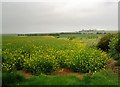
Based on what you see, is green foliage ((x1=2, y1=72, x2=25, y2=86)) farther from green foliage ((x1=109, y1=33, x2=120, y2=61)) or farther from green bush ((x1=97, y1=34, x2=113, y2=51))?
green bush ((x1=97, y1=34, x2=113, y2=51))

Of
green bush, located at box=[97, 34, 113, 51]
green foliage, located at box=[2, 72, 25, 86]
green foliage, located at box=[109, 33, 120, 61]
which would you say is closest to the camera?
green foliage, located at box=[2, 72, 25, 86]

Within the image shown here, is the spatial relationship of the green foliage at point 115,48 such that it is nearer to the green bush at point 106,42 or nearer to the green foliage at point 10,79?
the green bush at point 106,42

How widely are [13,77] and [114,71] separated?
565 cm

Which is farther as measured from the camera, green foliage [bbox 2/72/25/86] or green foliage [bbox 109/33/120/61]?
green foliage [bbox 109/33/120/61]

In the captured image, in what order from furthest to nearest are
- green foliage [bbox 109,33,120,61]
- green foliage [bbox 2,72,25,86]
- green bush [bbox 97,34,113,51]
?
green bush [bbox 97,34,113,51] → green foliage [bbox 109,33,120,61] → green foliage [bbox 2,72,25,86]

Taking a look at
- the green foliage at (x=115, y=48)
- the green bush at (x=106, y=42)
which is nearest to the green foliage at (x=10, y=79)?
the green foliage at (x=115, y=48)

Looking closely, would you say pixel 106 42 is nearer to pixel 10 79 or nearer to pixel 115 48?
pixel 115 48

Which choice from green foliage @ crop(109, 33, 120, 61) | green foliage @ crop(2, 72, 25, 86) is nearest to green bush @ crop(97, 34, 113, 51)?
green foliage @ crop(109, 33, 120, 61)

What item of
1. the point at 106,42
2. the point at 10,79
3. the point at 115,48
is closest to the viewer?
the point at 10,79

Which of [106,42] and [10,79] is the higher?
[106,42]

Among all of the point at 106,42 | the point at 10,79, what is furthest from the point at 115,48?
the point at 10,79

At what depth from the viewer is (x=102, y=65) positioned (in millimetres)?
17641


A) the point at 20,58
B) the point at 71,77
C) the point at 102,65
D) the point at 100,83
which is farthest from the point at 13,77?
the point at 102,65

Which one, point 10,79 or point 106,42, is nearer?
point 10,79
